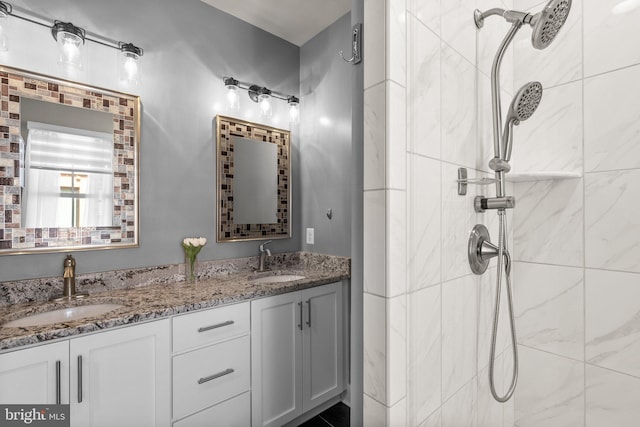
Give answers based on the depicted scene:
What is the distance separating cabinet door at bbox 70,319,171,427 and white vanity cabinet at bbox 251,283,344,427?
17.6 inches

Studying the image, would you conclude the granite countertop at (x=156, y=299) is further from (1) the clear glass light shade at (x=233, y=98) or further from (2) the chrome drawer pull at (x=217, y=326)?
(1) the clear glass light shade at (x=233, y=98)

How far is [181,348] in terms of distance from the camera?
4.64ft

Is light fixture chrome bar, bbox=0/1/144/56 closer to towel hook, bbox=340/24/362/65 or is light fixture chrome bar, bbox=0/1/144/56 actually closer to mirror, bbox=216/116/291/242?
mirror, bbox=216/116/291/242

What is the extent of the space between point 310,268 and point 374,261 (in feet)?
5.49

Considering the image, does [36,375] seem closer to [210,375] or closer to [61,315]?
[61,315]

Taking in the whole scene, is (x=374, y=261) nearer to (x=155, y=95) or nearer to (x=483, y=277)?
(x=483, y=277)

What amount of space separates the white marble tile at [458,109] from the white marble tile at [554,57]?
45 cm

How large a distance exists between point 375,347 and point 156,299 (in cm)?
114

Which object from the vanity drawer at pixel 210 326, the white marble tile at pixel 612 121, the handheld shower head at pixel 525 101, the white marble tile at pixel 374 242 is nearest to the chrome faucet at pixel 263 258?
the vanity drawer at pixel 210 326

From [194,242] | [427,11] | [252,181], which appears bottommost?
[194,242]

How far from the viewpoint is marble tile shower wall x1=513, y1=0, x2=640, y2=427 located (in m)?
1.13

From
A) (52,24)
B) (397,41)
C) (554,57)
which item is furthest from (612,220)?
(52,24)

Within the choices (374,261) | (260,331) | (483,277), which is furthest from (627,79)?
(260,331)

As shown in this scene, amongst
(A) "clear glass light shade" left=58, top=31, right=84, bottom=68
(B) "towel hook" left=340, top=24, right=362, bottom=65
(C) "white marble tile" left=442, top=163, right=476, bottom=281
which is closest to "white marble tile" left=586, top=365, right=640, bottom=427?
(C) "white marble tile" left=442, top=163, right=476, bottom=281
